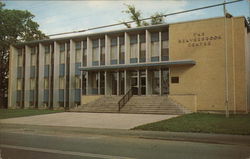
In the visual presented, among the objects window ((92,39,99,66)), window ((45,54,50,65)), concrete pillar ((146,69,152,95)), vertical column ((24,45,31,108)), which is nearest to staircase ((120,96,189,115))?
concrete pillar ((146,69,152,95))

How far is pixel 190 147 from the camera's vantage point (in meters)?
9.23

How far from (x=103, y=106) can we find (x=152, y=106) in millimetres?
5340

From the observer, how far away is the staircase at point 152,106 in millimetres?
24094

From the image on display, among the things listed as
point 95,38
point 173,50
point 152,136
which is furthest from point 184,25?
point 152,136

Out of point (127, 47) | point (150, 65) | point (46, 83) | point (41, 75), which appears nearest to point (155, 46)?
point (127, 47)

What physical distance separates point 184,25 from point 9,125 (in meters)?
19.2

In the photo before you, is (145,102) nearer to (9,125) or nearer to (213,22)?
(213,22)

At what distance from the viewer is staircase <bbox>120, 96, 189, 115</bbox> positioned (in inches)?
949

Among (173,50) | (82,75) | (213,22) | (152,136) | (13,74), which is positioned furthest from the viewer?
(13,74)

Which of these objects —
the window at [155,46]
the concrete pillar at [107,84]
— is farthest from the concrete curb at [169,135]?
the window at [155,46]

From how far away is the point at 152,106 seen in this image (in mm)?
25516

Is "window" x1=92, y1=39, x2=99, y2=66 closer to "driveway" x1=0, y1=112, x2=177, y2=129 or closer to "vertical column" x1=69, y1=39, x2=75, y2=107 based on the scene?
"vertical column" x1=69, y1=39, x2=75, y2=107

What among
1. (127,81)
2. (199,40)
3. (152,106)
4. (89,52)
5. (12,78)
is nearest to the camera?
(152,106)

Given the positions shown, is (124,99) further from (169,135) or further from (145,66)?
(169,135)
